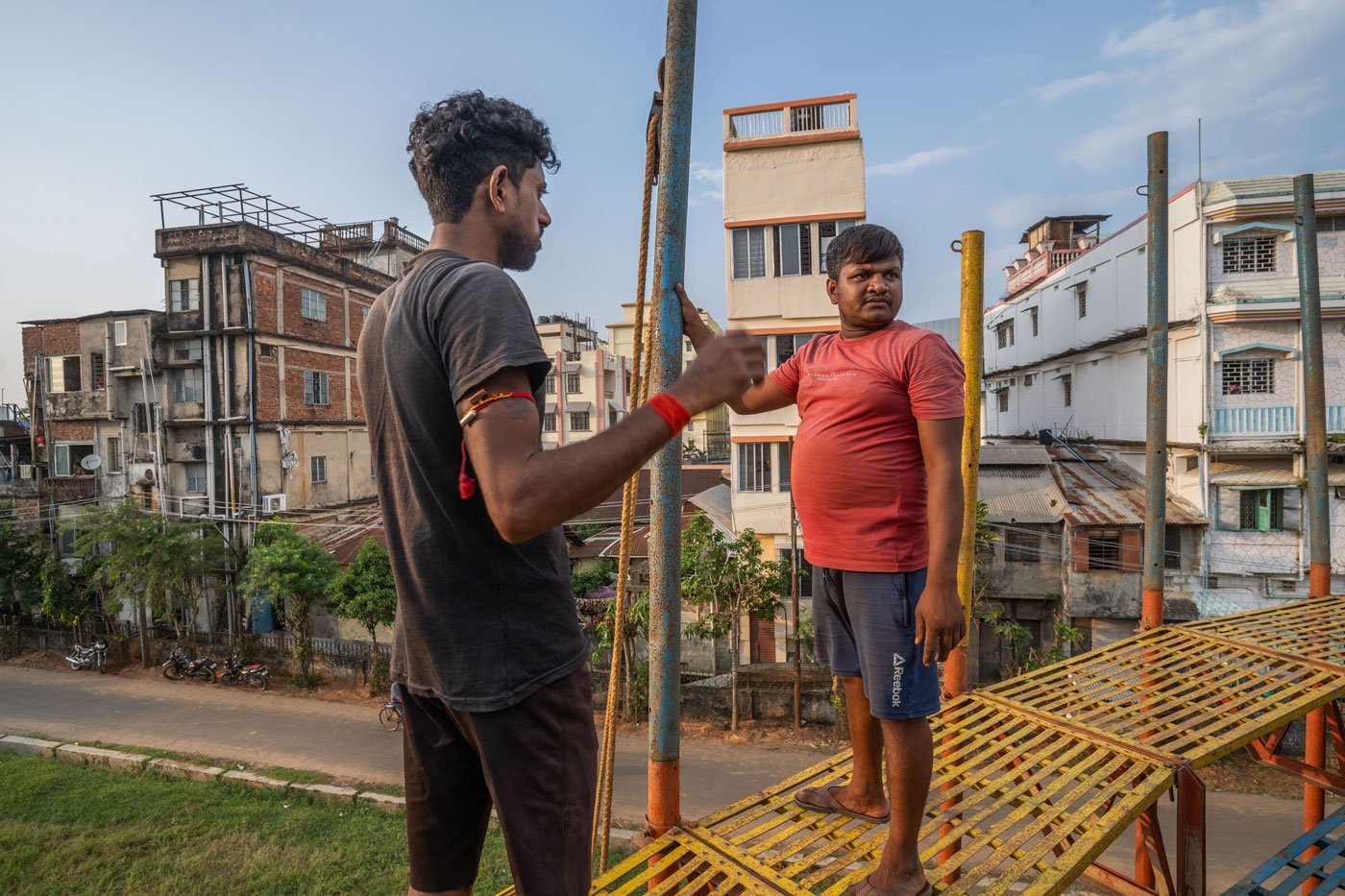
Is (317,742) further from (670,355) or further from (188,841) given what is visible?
(670,355)

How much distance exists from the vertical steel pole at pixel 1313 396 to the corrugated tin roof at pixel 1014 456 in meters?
11.4

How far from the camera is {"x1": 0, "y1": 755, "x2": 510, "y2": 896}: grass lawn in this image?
22.7 feet

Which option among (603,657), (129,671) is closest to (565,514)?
(603,657)

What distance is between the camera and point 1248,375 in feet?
52.1

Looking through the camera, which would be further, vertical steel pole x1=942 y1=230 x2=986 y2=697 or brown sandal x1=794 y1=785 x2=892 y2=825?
vertical steel pole x1=942 y1=230 x2=986 y2=697

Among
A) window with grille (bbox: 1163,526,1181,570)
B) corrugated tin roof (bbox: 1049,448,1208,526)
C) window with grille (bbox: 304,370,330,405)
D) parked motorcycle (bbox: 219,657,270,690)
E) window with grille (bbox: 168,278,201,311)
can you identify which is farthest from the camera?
window with grille (bbox: 304,370,330,405)

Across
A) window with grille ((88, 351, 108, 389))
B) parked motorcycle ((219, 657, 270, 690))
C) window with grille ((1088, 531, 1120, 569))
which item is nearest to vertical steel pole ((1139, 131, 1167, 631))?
window with grille ((1088, 531, 1120, 569))

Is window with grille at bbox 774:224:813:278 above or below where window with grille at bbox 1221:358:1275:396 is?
above

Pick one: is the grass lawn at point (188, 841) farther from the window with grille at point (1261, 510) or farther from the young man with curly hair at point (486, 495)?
the window with grille at point (1261, 510)

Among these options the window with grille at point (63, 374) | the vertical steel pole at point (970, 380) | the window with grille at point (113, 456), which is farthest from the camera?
the window with grille at point (63, 374)

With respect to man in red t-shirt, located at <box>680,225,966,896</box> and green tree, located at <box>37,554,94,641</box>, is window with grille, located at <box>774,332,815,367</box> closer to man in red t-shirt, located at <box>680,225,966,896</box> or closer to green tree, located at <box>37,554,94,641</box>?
man in red t-shirt, located at <box>680,225,966,896</box>

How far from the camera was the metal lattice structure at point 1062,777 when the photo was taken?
219 cm

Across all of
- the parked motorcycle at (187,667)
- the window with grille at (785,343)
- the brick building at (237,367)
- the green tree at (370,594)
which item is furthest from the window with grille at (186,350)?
the window with grille at (785,343)

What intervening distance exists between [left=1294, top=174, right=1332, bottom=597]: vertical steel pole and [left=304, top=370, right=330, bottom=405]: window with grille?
22117mm
